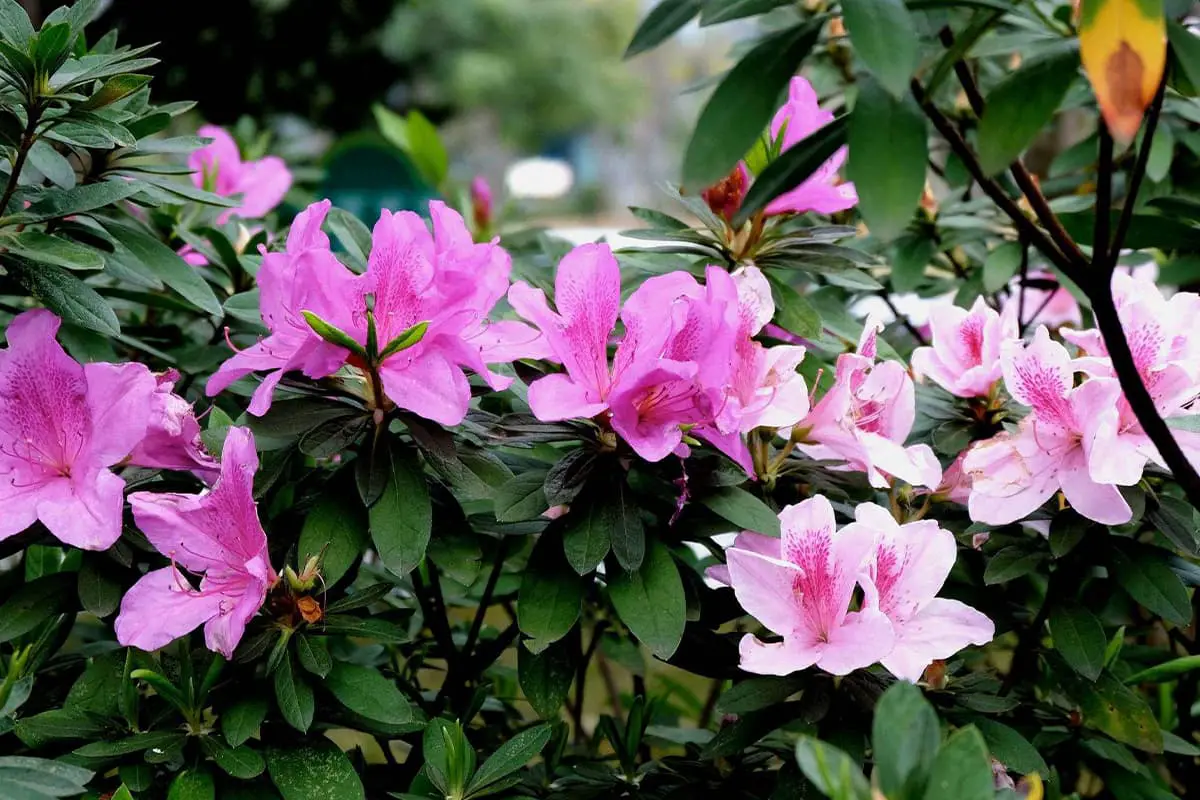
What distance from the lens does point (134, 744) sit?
0.80m

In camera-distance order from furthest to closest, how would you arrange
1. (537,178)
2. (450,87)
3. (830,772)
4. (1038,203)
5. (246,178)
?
(450,87) < (537,178) < (246,178) < (1038,203) < (830,772)

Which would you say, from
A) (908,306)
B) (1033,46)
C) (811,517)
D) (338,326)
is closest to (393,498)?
(338,326)

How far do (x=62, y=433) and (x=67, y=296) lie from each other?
110 millimetres

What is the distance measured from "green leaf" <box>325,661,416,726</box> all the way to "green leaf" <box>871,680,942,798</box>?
372mm

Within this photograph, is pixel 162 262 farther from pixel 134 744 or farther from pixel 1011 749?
pixel 1011 749

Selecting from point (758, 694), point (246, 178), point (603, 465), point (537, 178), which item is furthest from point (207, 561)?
point (537, 178)

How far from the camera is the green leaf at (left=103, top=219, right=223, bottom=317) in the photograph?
3.21 ft

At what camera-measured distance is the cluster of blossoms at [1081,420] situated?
→ 856 millimetres

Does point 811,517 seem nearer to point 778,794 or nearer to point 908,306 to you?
point 778,794

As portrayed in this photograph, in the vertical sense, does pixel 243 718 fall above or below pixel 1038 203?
below

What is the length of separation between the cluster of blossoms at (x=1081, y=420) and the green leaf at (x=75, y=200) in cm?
71

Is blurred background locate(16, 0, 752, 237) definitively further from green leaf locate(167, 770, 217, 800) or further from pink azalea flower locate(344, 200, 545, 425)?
green leaf locate(167, 770, 217, 800)

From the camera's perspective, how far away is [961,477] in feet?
3.13

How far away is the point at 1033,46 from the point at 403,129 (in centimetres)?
126
